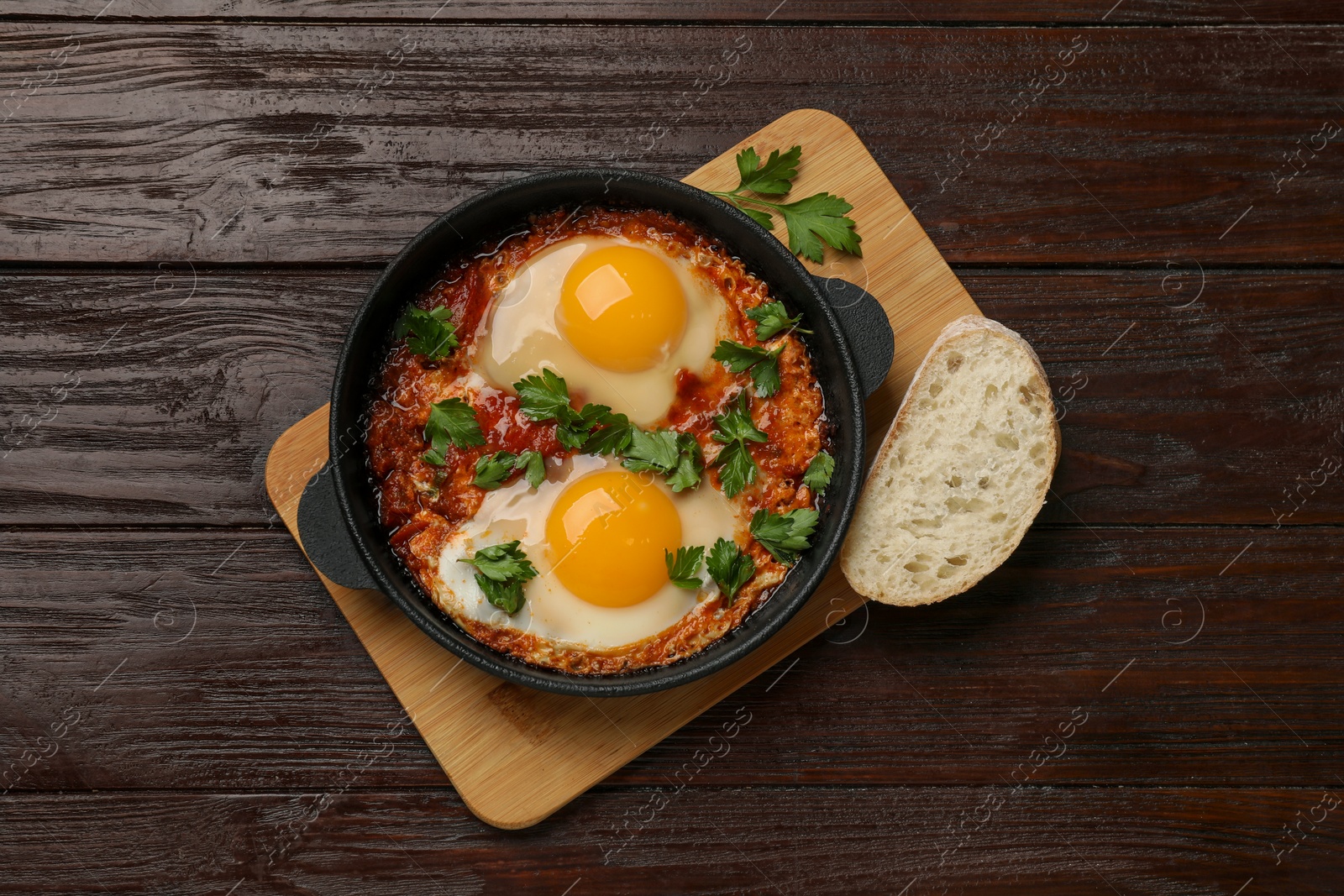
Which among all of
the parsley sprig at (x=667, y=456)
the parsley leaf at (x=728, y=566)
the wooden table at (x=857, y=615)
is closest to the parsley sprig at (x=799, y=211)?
the wooden table at (x=857, y=615)

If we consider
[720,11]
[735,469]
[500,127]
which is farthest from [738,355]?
[720,11]

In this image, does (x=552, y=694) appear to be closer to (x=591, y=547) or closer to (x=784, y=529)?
(x=591, y=547)

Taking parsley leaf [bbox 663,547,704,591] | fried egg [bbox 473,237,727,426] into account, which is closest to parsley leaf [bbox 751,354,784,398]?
fried egg [bbox 473,237,727,426]

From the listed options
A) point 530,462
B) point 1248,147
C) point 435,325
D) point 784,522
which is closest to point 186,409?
point 435,325

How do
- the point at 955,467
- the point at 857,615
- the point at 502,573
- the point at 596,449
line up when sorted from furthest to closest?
the point at 857,615, the point at 955,467, the point at 596,449, the point at 502,573

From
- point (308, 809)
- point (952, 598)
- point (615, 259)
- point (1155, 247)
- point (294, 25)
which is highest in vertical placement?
point (294, 25)

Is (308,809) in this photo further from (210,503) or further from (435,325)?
Answer: (435,325)

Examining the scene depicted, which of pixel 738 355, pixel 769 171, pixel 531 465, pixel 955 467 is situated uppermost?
pixel 769 171
